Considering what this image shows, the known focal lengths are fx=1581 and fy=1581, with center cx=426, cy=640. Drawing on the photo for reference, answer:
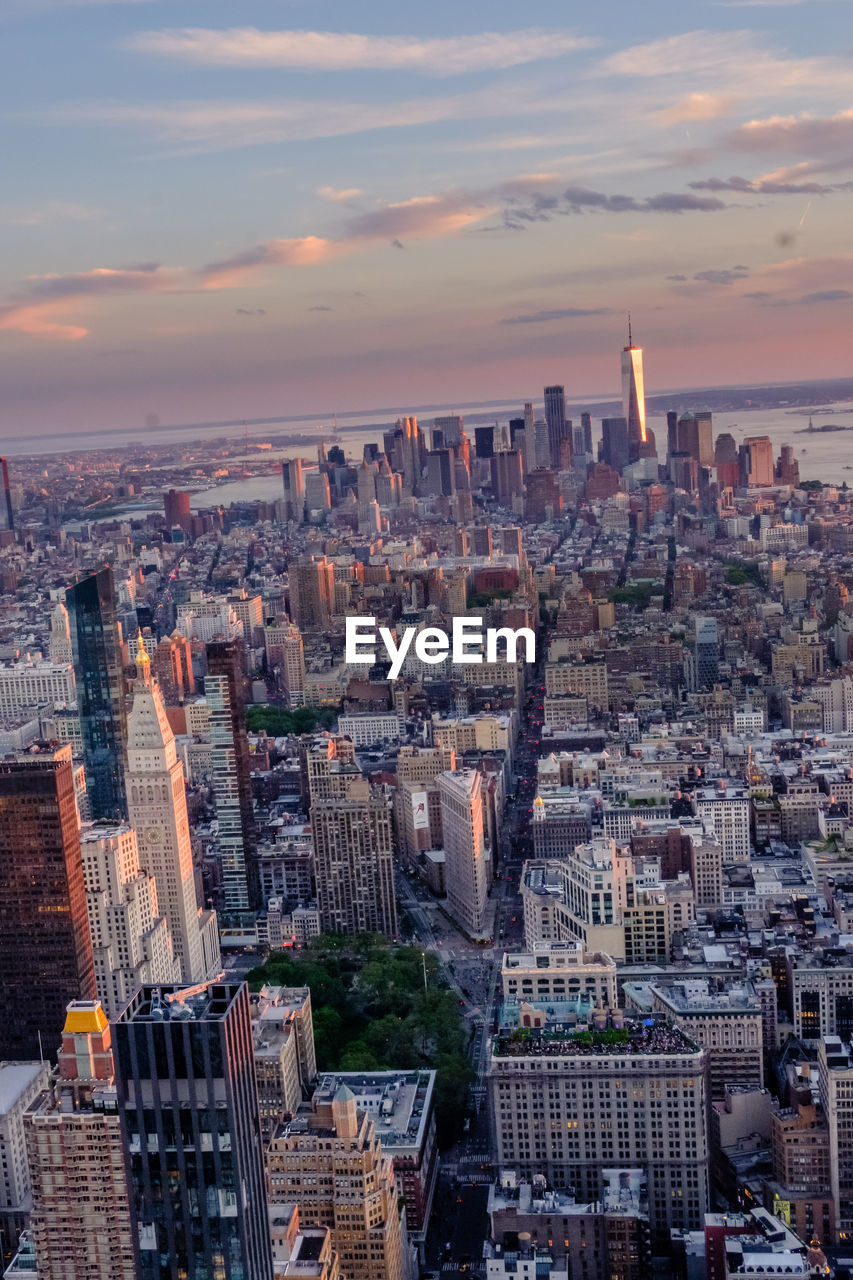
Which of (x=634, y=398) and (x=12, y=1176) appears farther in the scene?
(x=634, y=398)

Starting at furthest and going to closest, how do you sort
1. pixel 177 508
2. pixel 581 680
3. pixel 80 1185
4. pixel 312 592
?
pixel 312 592 < pixel 581 680 < pixel 177 508 < pixel 80 1185

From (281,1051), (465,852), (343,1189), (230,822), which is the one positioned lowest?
(465,852)

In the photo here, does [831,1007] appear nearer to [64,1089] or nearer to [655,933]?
[655,933]

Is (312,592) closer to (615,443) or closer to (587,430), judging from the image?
(587,430)

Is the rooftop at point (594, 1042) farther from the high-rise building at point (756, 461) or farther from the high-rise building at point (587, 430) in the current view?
the high-rise building at point (587, 430)

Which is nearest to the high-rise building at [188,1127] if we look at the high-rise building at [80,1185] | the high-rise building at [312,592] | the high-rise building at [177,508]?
the high-rise building at [80,1185]

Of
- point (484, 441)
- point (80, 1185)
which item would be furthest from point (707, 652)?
point (80, 1185)
